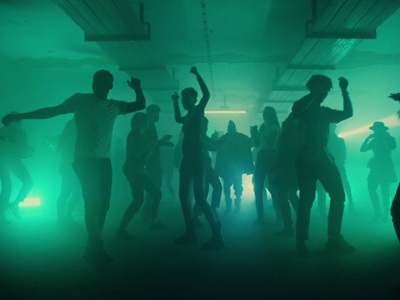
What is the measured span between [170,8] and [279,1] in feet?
6.89

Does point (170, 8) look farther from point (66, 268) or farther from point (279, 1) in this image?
point (66, 268)

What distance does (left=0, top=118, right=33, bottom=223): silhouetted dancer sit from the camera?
5824 millimetres

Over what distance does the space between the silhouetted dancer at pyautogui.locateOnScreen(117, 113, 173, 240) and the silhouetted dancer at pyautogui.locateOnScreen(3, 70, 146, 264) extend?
3.69ft

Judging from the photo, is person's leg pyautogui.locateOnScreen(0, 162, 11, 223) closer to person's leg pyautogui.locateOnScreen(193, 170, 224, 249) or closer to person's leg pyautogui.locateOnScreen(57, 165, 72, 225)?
person's leg pyautogui.locateOnScreen(57, 165, 72, 225)

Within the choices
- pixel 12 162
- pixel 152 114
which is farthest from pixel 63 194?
pixel 152 114

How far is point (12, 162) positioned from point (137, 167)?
11.4 ft

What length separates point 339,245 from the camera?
3.28 m

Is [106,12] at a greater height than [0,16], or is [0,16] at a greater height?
[0,16]

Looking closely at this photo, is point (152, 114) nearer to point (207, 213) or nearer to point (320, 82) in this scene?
point (207, 213)

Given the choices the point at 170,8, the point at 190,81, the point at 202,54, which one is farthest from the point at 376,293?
the point at 190,81

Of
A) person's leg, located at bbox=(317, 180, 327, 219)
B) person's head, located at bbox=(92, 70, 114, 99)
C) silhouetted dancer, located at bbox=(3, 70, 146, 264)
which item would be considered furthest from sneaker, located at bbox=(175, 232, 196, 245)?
person's leg, located at bbox=(317, 180, 327, 219)

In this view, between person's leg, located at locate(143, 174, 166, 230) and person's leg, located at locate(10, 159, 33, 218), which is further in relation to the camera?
person's leg, located at locate(10, 159, 33, 218)

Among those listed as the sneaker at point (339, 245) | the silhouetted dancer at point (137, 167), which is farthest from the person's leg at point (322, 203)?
the silhouetted dancer at point (137, 167)

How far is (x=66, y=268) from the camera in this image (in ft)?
8.77
